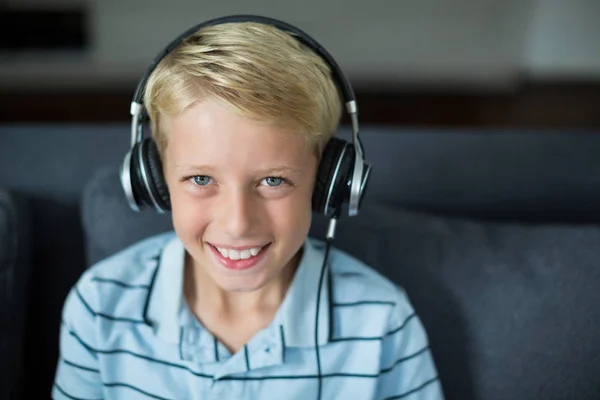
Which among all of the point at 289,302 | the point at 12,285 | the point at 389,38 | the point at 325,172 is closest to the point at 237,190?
the point at 325,172

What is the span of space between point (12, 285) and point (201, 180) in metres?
0.44

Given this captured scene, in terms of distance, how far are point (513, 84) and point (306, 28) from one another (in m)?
1.18

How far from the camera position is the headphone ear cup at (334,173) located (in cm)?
84

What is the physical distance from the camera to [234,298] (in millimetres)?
982

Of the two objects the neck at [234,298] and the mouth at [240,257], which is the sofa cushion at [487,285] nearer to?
the neck at [234,298]

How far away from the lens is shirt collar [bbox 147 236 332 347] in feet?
3.07

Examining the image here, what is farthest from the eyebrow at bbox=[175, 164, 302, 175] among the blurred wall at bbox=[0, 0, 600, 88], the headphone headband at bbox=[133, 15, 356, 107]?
the blurred wall at bbox=[0, 0, 600, 88]

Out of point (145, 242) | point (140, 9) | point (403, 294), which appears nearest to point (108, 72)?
point (140, 9)

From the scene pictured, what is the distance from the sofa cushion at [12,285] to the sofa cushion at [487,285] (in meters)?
0.11

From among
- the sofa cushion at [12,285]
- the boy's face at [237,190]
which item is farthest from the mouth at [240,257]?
the sofa cushion at [12,285]

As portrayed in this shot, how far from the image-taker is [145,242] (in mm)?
1040

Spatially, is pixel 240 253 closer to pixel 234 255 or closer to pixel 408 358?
pixel 234 255

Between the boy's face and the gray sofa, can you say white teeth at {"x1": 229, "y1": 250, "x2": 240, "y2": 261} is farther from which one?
the gray sofa

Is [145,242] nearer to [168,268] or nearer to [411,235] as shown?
[168,268]
